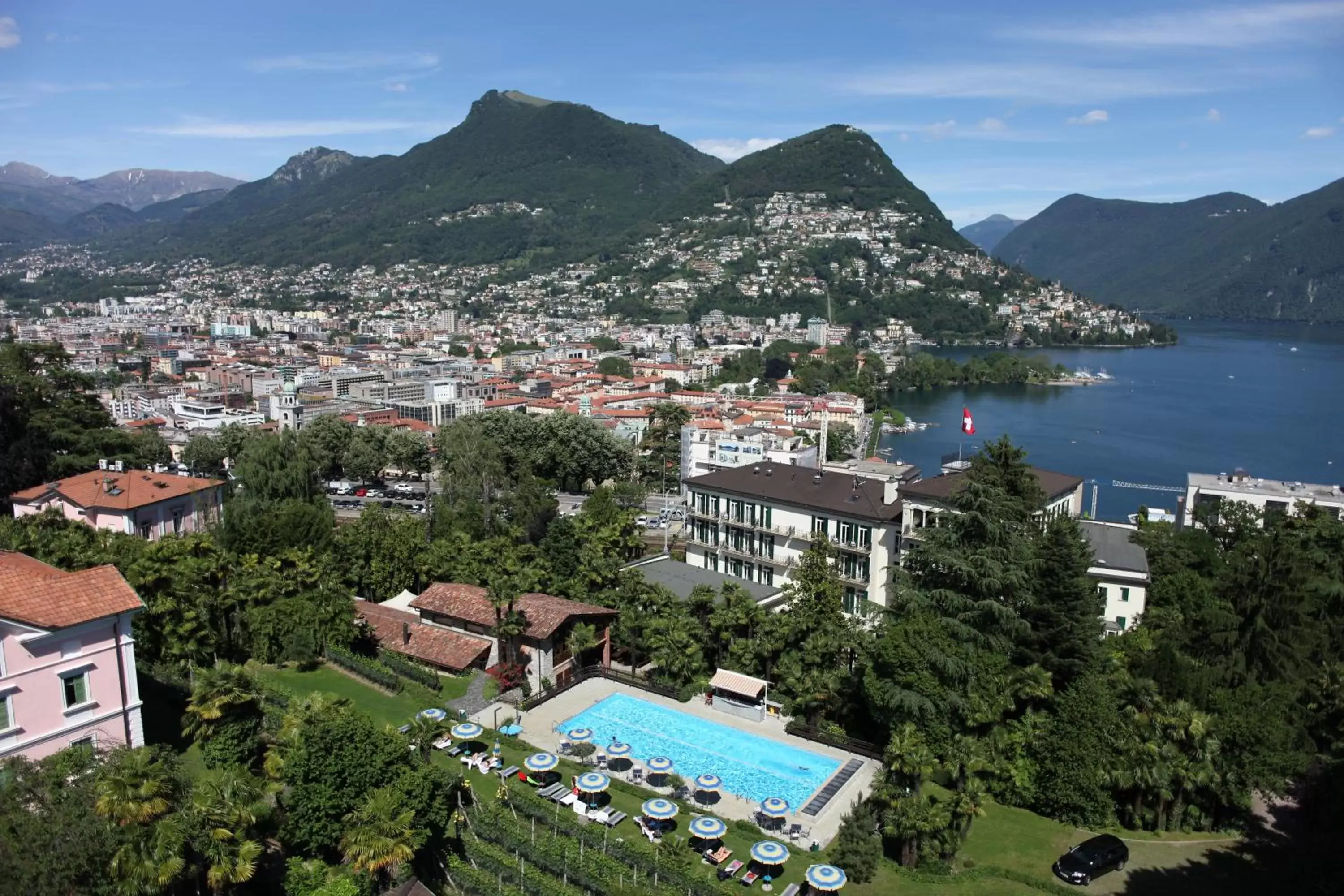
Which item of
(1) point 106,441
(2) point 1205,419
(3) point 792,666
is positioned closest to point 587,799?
(3) point 792,666

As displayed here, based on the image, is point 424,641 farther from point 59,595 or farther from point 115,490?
point 115,490

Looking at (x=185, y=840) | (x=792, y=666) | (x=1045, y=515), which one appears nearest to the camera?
(x=185, y=840)

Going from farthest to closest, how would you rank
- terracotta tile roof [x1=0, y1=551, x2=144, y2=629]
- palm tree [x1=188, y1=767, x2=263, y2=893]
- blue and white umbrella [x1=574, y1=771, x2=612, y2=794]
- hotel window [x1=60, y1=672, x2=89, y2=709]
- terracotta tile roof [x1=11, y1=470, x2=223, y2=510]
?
terracotta tile roof [x1=11, y1=470, x2=223, y2=510]
blue and white umbrella [x1=574, y1=771, x2=612, y2=794]
hotel window [x1=60, y1=672, x2=89, y2=709]
terracotta tile roof [x1=0, y1=551, x2=144, y2=629]
palm tree [x1=188, y1=767, x2=263, y2=893]

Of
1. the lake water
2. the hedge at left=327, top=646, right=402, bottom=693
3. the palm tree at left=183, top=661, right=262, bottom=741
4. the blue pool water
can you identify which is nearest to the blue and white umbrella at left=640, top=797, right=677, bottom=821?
the blue pool water

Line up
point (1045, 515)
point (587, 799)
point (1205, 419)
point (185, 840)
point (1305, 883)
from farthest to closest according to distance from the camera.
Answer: point (1205, 419)
point (1045, 515)
point (587, 799)
point (1305, 883)
point (185, 840)

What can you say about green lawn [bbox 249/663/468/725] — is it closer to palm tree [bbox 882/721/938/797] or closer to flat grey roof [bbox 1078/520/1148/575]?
palm tree [bbox 882/721/938/797]

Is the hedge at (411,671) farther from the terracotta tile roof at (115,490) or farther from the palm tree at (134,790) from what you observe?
A: the terracotta tile roof at (115,490)

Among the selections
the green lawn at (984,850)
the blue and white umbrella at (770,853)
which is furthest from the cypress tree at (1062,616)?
the blue and white umbrella at (770,853)

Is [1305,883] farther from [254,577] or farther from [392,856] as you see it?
[254,577]
